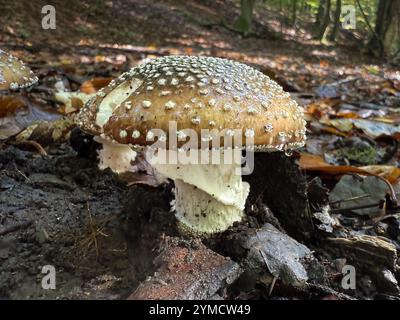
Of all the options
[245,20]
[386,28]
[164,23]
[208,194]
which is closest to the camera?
[208,194]

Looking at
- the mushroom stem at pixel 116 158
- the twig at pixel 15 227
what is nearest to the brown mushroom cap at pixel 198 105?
the twig at pixel 15 227

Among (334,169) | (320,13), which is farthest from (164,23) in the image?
(334,169)

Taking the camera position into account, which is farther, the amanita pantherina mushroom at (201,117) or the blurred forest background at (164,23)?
the blurred forest background at (164,23)

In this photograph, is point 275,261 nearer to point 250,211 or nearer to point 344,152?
point 250,211

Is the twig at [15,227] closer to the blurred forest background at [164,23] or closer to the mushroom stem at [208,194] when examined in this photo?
the mushroom stem at [208,194]

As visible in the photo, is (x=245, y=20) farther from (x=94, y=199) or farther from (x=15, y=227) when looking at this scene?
(x=15, y=227)

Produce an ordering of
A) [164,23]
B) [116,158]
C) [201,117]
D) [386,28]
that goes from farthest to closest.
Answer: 1. [386,28]
2. [164,23]
3. [116,158]
4. [201,117]
